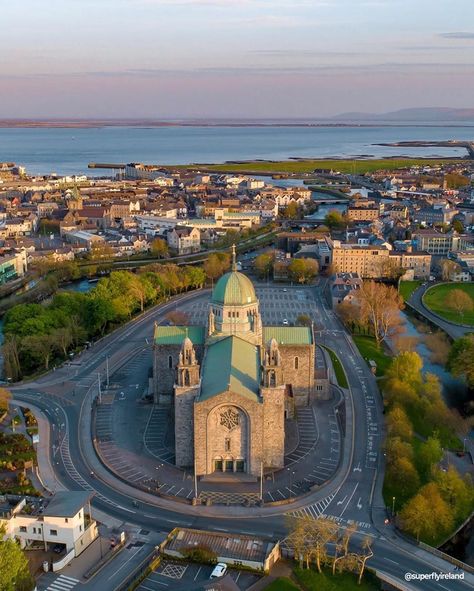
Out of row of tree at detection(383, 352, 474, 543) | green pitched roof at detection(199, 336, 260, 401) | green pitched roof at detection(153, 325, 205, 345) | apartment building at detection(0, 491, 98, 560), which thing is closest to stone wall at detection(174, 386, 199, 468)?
green pitched roof at detection(199, 336, 260, 401)

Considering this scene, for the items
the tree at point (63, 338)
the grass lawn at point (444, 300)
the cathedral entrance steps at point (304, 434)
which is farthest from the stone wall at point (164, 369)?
the grass lawn at point (444, 300)

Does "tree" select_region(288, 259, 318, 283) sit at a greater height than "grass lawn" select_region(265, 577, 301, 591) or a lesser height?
→ greater

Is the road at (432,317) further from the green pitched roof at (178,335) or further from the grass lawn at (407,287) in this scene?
the green pitched roof at (178,335)

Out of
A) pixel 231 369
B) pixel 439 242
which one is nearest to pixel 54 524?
pixel 231 369

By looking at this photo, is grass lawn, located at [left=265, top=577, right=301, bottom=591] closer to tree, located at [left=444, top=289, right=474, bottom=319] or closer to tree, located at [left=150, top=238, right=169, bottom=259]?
tree, located at [left=444, top=289, right=474, bottom=319]

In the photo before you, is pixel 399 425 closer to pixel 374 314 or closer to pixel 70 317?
pixel 374 314

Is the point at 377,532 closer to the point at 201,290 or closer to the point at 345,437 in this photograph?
the point at 345,437
